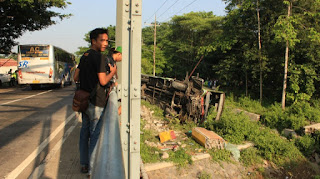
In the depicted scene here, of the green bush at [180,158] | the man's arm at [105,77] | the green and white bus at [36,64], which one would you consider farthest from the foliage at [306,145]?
the green and white bus at [36,64]

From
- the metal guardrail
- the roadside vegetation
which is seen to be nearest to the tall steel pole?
the metal guardrail

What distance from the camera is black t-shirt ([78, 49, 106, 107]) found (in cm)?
248

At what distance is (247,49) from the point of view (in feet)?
51.4

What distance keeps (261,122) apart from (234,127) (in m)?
5.05

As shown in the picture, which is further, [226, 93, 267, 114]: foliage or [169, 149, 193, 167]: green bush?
[226, 93, 267, 114]: foliage

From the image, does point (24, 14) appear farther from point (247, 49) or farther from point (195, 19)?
point (195, 19)

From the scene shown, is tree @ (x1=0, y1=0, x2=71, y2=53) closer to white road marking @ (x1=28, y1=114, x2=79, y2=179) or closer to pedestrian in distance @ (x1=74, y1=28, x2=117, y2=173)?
white road marking @ (x1=28, y1=114, x2=79, y2=179)

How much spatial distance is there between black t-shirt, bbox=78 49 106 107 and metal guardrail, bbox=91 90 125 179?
4.45 ft

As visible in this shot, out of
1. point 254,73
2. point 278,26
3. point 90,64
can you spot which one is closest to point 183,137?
point 90,64

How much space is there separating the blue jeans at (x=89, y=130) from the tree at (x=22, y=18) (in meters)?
14.2

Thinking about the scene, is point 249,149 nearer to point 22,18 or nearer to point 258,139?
point 258,139

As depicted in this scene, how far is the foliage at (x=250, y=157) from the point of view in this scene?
6.49 m

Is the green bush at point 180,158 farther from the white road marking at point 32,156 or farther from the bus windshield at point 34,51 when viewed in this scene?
the bus windshield at point 34,51

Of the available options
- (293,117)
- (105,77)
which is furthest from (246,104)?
(105,77)
